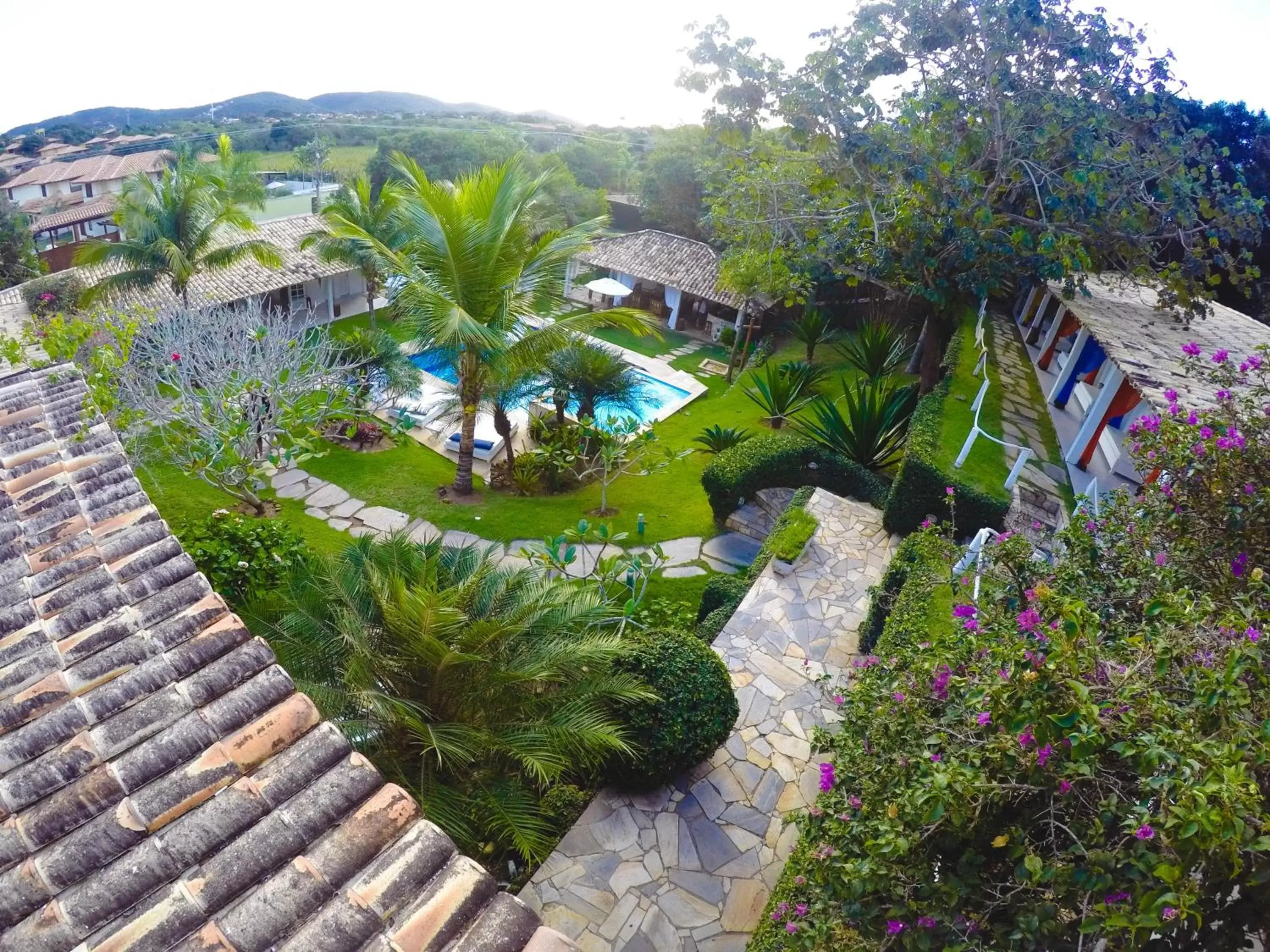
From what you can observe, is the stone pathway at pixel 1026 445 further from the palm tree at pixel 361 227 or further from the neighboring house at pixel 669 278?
the palm tree at pixel 361 227

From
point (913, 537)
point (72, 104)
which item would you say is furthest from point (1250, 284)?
point (72, 104)

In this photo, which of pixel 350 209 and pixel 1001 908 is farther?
pixel 350 209

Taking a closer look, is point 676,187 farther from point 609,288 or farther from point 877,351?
point 877,351

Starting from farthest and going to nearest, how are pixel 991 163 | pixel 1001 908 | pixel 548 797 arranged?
1. pixel 991 163
2. pixel 548 797
3. pixel 1001 908

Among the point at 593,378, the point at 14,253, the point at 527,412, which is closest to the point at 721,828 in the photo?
the point at 593,378

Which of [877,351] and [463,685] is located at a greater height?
[877,351]

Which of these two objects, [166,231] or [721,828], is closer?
[721,828]

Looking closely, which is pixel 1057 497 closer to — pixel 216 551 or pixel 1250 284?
pixel 1250 284
